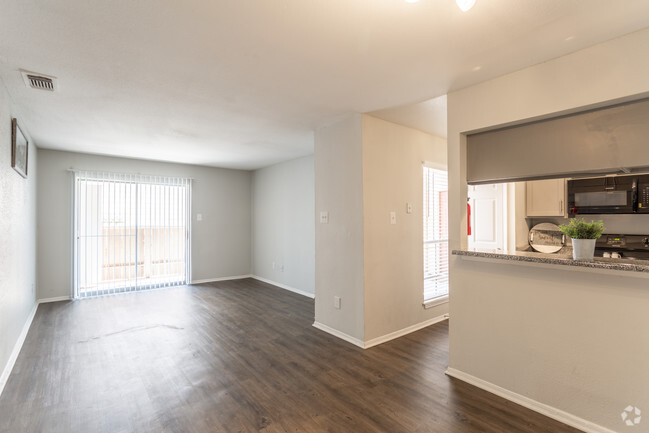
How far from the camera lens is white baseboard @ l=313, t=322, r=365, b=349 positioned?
10.4 feet

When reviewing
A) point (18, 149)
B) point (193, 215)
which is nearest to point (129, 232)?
point (193, 215)

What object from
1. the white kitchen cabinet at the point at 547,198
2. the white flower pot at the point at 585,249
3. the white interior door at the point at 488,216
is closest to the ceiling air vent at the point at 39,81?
the white flower pot at the point at 585,249

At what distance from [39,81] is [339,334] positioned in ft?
11.6

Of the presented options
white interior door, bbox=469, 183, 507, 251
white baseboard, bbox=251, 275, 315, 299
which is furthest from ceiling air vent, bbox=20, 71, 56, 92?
white interior door, bbox=469, 183, 507, 251

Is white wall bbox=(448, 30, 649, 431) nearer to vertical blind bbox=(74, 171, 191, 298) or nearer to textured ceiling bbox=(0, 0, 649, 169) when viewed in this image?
textured ceiling bbox=(0, 0, 649, 169)

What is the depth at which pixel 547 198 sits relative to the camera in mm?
4141

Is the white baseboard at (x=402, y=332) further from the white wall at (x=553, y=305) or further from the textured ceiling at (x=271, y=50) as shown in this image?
the textured ceiling at (x=271, y=50)

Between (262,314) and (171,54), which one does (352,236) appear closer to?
(262,314)

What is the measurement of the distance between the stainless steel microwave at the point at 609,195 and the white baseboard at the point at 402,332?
215 centimetres

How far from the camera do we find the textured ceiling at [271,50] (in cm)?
162

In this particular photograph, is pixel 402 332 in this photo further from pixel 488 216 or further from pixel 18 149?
pixel 18 149

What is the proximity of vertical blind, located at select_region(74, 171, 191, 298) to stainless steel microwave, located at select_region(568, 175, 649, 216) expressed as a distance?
6.33m

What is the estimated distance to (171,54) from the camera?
6.77ft

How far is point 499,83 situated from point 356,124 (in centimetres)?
133
